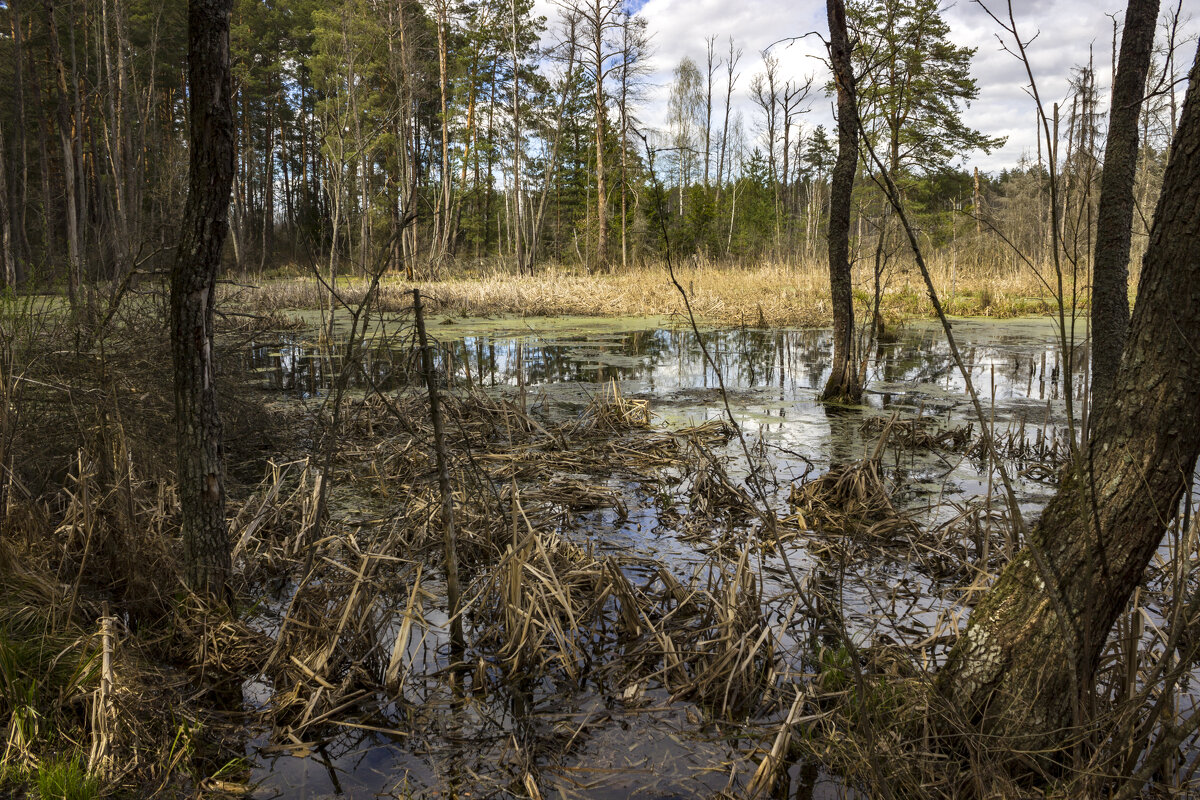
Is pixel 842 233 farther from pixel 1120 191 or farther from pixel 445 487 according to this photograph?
pixel 445 487

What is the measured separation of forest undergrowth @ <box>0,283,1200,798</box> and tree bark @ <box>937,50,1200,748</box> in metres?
0.09

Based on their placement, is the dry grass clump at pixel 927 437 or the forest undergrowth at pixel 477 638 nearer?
the forest undergrowth at pixel 477 638

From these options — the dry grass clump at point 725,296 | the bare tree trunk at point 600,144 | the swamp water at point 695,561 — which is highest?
the bare tree trunk at point 600,144

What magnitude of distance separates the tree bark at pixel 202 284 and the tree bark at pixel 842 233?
16.8ft

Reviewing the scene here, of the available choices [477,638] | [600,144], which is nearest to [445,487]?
[477,638]

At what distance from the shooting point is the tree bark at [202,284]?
255cm

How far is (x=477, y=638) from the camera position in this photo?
10.0ft

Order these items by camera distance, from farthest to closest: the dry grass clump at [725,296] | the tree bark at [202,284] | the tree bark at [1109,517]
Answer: the dry grass clump at [725,296]
the tree bark at [202,284]
the tree bark at [1109,517]

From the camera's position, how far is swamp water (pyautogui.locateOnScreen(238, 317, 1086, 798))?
90.0 inches

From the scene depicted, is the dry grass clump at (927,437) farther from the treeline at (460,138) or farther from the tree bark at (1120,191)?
the treeline at (460,138)

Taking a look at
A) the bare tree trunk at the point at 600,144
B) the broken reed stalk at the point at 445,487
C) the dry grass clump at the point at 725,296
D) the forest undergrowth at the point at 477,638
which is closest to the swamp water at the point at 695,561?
the forest undergrowth at the point at 477,638

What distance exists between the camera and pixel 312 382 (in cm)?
922

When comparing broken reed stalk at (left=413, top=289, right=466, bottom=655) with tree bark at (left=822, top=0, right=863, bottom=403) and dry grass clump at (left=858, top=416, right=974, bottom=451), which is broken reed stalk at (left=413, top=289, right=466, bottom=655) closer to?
dry grass clump at (left=858, top=416, right=974, bottom=451)

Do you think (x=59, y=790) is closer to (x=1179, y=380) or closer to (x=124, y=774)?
(x=124, y=774)
